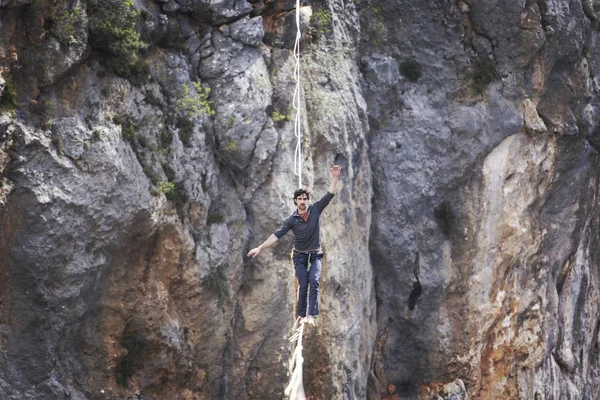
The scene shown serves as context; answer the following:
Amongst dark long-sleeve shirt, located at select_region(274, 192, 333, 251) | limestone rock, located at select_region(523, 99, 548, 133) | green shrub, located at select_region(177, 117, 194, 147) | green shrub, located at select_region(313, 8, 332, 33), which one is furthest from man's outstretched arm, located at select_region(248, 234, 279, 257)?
limestone rock, located at select_region(523, 99, 548, 133)

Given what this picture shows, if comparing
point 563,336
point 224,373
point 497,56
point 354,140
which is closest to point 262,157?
point 354,140

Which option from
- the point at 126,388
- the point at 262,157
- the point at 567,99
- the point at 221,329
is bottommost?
the point at 126,388

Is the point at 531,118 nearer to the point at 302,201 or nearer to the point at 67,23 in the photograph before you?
the point at 302,201

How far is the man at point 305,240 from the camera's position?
12.4 m

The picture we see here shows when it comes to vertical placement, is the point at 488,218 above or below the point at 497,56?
below

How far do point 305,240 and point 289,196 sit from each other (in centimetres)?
470

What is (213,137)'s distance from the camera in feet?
54.6

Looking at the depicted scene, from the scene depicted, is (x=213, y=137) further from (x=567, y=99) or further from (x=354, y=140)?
(x=567, y=99)

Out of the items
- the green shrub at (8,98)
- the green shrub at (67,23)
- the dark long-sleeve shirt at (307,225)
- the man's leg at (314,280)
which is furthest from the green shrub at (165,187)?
the man's leg at (314,280)

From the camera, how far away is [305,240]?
41.6 feet

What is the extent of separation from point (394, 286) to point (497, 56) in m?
6.13

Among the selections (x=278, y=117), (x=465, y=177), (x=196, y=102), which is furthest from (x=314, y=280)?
(x=465, y=177)

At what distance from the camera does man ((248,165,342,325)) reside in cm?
1236

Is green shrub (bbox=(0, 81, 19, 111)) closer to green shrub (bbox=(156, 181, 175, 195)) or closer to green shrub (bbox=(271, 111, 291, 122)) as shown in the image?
green shrub (bbox=(156, 181, 175, 195))
